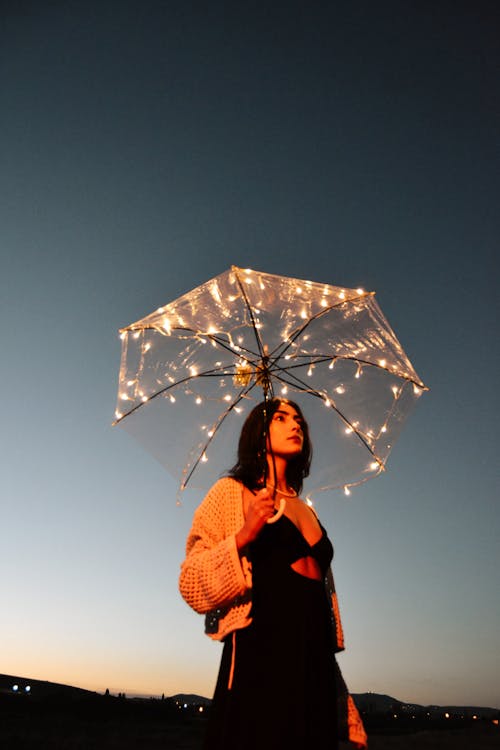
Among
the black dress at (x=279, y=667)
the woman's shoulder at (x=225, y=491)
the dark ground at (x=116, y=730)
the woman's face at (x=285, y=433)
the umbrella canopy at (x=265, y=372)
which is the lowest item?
the dark ground at (x=116, y=730)

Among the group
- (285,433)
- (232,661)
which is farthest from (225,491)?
(232,661)

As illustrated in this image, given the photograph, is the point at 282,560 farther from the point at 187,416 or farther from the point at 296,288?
the point at 296,288

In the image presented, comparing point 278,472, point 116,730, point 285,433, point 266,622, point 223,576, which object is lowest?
point 116,730

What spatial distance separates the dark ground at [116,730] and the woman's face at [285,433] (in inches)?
333

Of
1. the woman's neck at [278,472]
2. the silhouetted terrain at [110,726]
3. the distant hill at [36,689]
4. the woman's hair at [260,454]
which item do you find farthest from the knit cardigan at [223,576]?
the distant hill at [36,689]

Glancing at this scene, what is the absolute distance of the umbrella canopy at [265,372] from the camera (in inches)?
105

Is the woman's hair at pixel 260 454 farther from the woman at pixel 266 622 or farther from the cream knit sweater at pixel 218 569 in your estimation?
the cream knit sweater at pixel 218 569

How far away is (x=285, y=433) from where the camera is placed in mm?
2451

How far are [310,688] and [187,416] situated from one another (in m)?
1.57

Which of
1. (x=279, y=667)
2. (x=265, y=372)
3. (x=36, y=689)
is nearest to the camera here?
(x=279, y=667)

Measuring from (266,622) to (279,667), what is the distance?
0.48 feet

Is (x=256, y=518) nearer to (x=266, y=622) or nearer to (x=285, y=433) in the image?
(x=266, y=622)

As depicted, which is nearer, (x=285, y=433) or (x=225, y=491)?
(x=225, y=491)

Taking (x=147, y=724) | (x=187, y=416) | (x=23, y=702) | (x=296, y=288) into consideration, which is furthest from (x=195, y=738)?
(x=296, y=288)
